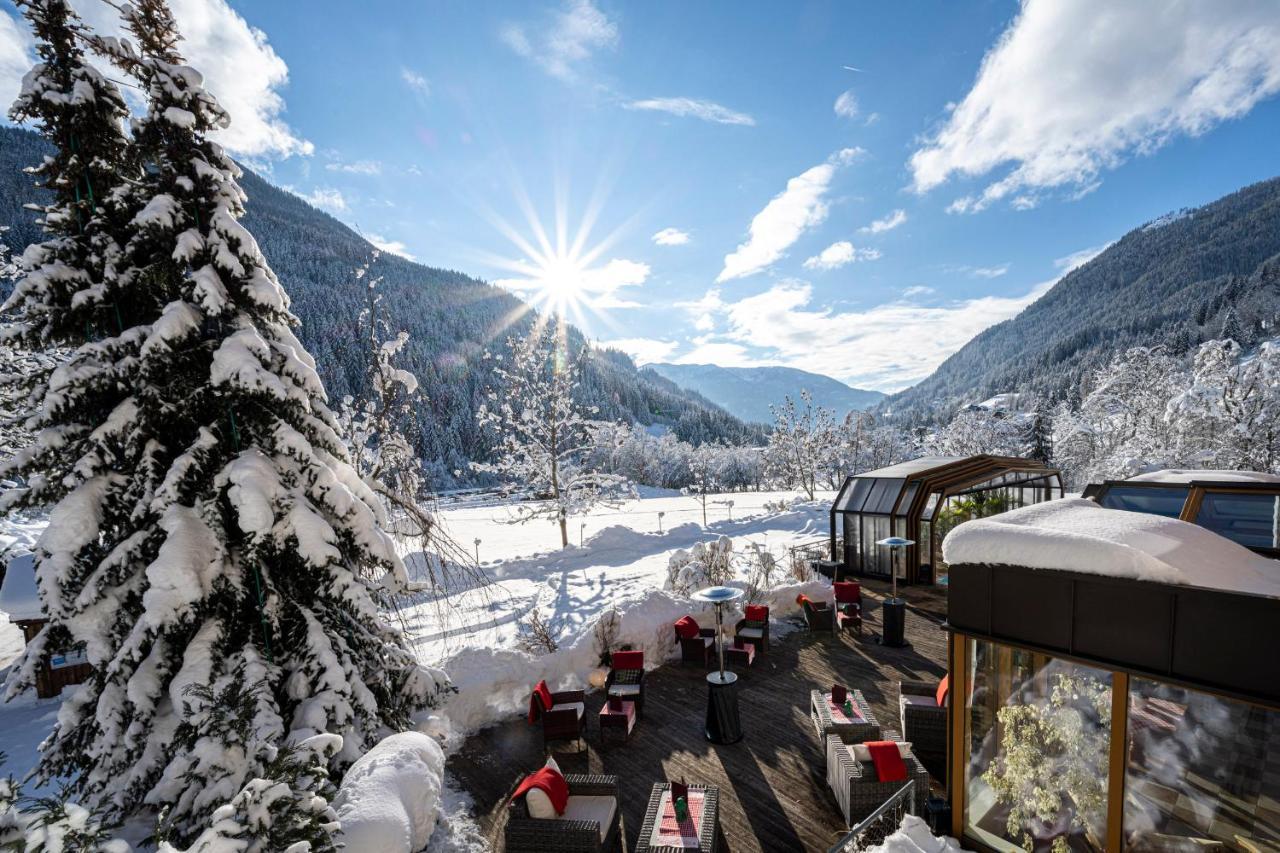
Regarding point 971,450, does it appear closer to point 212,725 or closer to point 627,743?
point 627,743

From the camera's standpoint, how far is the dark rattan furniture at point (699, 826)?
5172mm

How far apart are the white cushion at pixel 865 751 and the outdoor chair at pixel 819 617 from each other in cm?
521

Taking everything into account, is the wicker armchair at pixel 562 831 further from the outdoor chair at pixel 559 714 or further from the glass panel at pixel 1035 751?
the glass panel at pixel 1035 751

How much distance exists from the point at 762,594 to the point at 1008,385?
158 m

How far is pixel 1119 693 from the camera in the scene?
4168 millimetres

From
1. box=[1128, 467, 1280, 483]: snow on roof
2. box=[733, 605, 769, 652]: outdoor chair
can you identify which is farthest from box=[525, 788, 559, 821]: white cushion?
box=[1128, 467, 1280, 483]: snow on roof

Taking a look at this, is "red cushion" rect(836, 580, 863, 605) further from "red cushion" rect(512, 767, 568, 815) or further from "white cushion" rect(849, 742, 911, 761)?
"red cushion" rect(512, 767, 568, 815)

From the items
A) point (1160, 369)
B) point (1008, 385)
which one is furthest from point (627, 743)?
point (1008, 385)

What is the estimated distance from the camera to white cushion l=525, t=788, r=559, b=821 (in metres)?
5.42

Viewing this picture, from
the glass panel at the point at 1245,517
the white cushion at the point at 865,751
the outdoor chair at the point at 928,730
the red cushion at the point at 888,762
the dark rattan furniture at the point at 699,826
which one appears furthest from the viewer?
the glass panel at the point at 1245,517

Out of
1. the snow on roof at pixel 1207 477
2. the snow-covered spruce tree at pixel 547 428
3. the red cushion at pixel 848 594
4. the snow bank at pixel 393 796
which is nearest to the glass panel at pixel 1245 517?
the snow on roof at pixel 1207 477

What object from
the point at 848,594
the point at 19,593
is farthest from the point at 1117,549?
the point at 19,593

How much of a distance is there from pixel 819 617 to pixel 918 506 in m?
5.43

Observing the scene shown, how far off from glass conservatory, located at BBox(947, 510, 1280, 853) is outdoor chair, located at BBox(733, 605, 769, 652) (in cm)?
530
